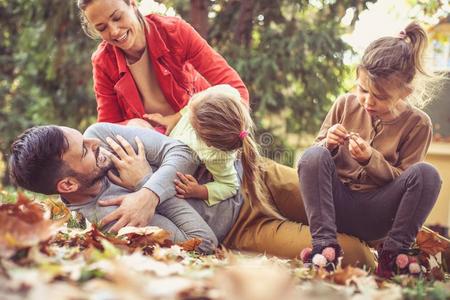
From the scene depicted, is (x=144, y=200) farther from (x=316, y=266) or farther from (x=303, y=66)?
(x=303, y=66)

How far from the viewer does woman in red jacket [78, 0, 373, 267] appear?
9.78 ft

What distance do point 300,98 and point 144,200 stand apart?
512 cm

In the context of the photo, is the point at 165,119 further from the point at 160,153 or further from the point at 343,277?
the point at 343,277

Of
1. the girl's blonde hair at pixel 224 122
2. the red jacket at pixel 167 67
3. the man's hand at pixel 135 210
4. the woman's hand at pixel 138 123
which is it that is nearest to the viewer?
the man's hand at pixel 135 210

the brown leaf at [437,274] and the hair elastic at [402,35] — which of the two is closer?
the brown leaf at [437,274]

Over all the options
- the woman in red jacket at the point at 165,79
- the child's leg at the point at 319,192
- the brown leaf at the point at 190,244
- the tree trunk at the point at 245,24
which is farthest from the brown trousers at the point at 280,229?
the tree trunk at the point at 245,24

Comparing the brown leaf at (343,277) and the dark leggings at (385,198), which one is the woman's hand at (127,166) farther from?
the brown leaf at (343,277)

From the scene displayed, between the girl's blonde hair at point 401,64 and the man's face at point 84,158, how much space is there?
1.20 m

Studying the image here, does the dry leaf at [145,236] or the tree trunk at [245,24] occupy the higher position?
the tree trunk at [245,24]

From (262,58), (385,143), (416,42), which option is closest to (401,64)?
(416,42)

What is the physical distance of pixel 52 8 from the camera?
749cm

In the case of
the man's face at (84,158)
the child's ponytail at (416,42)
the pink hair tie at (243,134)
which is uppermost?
the child's ponytail at (416,42)

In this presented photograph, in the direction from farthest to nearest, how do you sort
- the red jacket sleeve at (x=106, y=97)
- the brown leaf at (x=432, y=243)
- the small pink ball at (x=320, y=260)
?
the red jacket sleeve at (x=106, y=97) < the brown leaf at (x=432, y=243) < the small pink ball at (x=320, y=260)

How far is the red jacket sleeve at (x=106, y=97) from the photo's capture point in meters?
3.51
